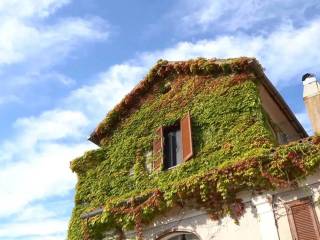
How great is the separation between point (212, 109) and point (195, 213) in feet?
11.3

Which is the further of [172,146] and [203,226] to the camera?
[172,146]

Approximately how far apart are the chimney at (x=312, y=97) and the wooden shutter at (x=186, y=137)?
3.95 metres

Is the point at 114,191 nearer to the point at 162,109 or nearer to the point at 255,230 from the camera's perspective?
the point at 162,109

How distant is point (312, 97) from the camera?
14031 mm

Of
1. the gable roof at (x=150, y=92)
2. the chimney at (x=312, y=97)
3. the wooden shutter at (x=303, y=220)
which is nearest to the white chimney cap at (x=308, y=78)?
the chimney at (x=312, y=97)

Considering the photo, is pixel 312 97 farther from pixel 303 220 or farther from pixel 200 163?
pixel 303 220

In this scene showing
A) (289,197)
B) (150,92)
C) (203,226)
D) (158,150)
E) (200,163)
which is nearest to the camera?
(289,197)

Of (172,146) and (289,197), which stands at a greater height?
(172,146)

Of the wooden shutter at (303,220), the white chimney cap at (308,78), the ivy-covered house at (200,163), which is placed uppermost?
the white chimney cap at (308,78)

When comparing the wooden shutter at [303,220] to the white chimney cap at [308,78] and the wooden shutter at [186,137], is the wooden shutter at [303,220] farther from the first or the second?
the white chimney cap at [308,78]

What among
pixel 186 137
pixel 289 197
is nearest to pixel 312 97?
pixel 186 137

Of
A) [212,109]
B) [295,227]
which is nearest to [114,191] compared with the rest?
[212,109]

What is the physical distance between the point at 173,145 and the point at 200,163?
181 cm

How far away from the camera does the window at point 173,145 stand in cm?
1298
